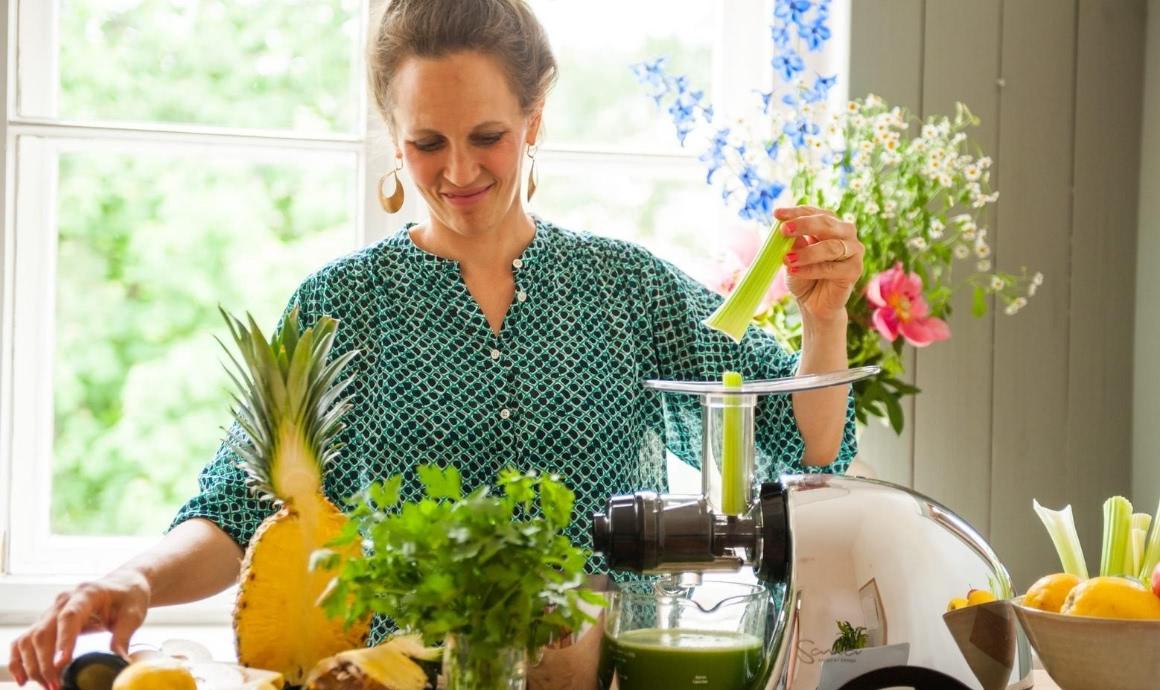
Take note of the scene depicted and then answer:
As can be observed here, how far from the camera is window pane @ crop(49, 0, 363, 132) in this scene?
6.99ft

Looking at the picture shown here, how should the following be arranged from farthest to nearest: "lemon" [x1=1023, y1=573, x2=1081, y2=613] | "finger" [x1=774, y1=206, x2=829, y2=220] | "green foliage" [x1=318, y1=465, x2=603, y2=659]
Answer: "finger" [x1=774, y1=206, x2=829, y2=220] < "lemon" [x1=1023, y1=573, x2=1081, y2=613] < "green foliage" [x1=318, y1=465, x2=603, y2=659]

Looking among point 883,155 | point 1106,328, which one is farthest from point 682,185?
point 1106,328

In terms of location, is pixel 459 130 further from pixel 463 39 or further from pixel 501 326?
pixel 501 326

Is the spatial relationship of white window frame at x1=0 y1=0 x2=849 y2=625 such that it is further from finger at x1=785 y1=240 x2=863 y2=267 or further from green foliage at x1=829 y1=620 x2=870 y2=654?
green foliage at x1=829 y1=620 x2=870 y2=654

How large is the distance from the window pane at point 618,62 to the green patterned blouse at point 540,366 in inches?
28.2

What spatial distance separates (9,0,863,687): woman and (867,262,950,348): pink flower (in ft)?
1.22

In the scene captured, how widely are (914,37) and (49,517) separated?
6.01 feet

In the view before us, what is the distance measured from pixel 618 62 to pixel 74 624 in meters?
1.61

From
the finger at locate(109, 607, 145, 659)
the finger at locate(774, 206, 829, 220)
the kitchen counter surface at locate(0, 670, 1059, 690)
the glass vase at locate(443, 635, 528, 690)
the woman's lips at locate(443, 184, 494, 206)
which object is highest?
the woman's lips at locate(443, 184, 494, 206)

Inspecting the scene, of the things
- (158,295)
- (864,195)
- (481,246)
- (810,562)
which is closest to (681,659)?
(810,562)

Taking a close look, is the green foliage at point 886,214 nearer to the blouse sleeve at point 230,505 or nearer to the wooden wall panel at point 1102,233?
the wooden wall panel at point 1102,233

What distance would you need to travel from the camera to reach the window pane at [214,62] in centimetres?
213

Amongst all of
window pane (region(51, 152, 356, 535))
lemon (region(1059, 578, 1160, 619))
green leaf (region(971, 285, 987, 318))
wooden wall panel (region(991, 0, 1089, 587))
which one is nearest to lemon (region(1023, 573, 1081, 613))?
lemon (region(1059, 578, 1160, 619))

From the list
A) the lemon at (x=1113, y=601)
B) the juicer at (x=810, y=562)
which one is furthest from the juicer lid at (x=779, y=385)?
the lemon at (x=1113, y=601)
